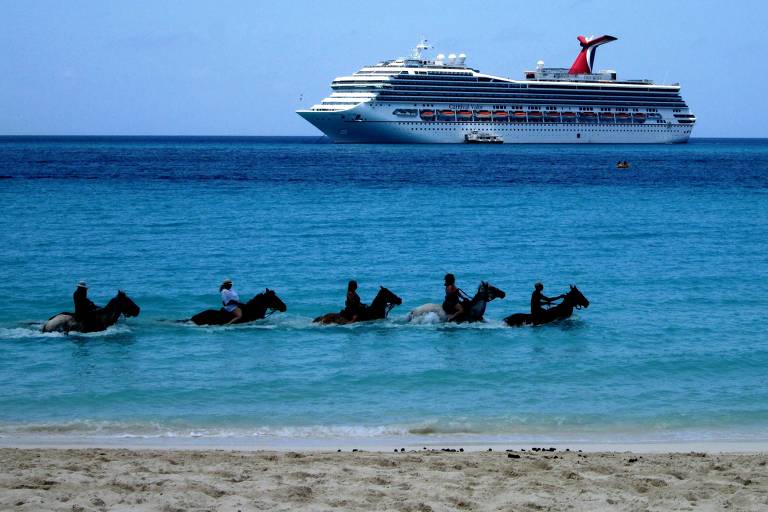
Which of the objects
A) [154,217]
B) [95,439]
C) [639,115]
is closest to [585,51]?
[639,115]

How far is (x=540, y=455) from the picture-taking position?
9570mm

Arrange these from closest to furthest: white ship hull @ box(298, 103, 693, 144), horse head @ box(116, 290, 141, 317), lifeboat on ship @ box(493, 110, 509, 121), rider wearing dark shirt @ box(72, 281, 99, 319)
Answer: rider wearing dark shirt @ box(72, 281, 99, 319) < horse head @ box(116, 290, 141, 317) < white ship hull @ box(298, 103, 693, 144) < lifeboat on ship @ box(493, 110, 509, 121)

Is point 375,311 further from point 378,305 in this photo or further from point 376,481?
point 376,481

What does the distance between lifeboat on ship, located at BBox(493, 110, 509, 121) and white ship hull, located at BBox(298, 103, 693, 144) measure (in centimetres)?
65

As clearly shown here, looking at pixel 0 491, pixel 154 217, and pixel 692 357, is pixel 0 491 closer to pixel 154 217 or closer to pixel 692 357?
pixel 692 357

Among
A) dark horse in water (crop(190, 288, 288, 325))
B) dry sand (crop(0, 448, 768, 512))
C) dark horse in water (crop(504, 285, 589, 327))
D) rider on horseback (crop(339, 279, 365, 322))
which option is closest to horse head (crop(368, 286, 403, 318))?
rider on horseback (crop(339, 279, 365, 322))

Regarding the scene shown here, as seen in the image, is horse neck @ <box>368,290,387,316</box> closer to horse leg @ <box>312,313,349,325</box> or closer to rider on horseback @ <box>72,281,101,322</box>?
horse leg @ <box>312,313,349,325</box>

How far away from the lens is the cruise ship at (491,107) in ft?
366

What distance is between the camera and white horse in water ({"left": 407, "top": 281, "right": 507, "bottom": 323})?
16.9 m

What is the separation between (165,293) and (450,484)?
1360cm

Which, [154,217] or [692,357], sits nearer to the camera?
[692,357]

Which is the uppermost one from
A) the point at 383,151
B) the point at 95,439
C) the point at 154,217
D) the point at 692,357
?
the point at 383,151

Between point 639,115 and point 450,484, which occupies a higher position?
point 639,115

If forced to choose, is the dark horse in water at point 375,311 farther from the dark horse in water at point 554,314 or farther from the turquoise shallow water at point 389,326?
the dark horse in water at point 554,314
